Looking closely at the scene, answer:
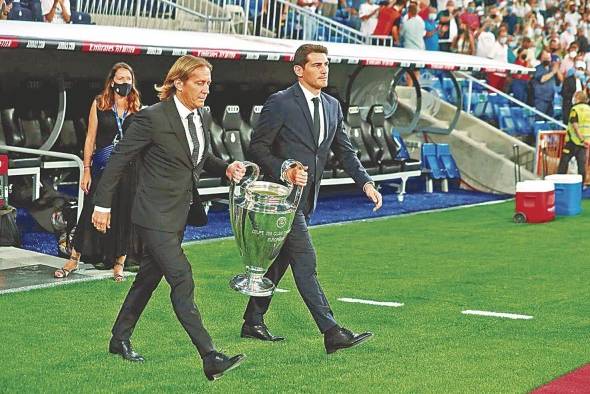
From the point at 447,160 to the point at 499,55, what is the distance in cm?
566

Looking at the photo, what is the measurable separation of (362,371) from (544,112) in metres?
17.2

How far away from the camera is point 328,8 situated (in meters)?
23.7

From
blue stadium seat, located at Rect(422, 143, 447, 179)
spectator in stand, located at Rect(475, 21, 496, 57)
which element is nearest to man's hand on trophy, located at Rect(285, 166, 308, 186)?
blue stadium seat, located at Rect(422, 143, 447, 179)

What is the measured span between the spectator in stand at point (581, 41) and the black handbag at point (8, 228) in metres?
18.5

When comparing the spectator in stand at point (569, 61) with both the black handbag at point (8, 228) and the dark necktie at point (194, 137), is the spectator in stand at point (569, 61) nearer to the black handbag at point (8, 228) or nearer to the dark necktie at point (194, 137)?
the black handbag at point (8, 228)

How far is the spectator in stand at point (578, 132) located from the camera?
19484 mm

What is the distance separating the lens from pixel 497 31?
86.8 feet

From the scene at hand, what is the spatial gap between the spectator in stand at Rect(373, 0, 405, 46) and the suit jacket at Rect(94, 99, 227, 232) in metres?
16.0

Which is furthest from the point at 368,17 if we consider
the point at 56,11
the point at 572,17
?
the point at 572,17

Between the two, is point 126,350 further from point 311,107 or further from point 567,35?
point 567,35

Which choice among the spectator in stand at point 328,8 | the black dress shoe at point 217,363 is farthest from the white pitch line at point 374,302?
the spectator in stand at point 328,8

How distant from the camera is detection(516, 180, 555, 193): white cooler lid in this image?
15977mm

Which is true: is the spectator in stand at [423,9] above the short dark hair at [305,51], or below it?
above

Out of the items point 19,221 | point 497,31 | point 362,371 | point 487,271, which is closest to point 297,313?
point 362,371
